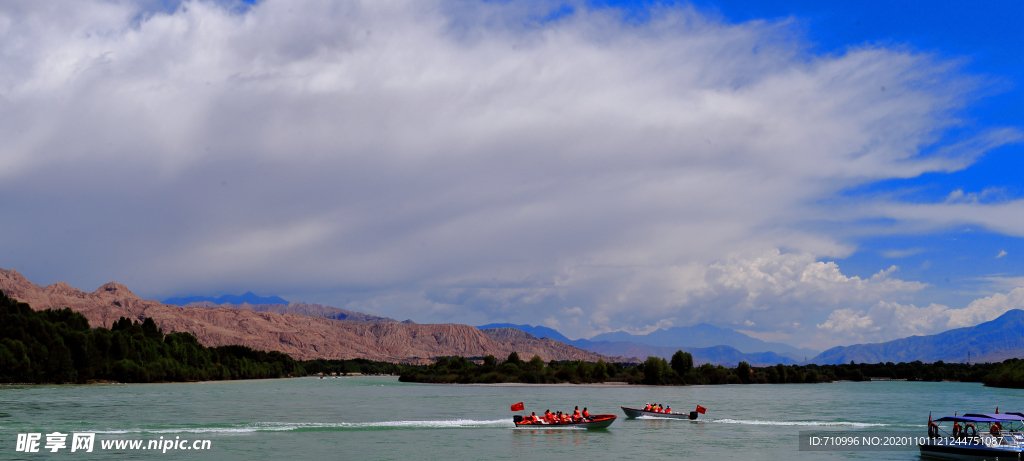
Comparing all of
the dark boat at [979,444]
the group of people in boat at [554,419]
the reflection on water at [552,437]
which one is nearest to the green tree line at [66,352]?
the group of people in boat at [554,419]

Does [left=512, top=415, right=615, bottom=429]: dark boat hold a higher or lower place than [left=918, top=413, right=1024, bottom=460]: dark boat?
lower

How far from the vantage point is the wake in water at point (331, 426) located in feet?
209

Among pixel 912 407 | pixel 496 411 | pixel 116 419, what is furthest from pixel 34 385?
pixel 912 407

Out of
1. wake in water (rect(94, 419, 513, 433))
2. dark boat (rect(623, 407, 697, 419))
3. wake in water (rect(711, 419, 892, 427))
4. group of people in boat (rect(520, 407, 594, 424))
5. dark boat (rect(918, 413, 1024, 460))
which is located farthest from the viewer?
dark boat (rect(623, 407, 697, 419))

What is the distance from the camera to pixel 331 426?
6975cm

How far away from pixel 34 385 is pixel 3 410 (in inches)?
3178

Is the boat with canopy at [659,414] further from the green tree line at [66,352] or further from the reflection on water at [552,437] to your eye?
the green tree line at [66,352]

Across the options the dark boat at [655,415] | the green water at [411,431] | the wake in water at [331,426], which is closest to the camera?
the green water at [411,431]

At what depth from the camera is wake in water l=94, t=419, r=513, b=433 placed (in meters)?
63.7

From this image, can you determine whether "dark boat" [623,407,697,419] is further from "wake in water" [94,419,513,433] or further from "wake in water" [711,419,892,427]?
"wake in water" [94,419,513,433]

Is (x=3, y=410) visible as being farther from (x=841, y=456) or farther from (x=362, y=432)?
(x=841, y=456)

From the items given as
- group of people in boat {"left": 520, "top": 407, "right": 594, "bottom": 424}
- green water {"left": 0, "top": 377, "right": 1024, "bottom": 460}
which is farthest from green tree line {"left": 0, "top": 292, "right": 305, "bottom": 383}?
group of people in boat {"left": 520, "top": 407, "right": 594, "bottom": 424}

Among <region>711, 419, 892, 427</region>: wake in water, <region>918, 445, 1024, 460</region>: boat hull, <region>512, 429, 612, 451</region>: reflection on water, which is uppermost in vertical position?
<region>918, 445, 1024, 460</region>: boat hull

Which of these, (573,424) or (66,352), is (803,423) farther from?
(66,352)
